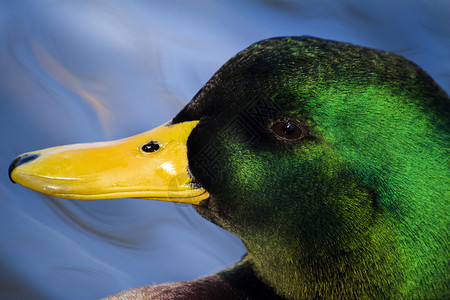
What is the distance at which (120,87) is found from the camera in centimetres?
194

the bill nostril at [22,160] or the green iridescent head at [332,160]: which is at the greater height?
the green iridescent head at [332,160]

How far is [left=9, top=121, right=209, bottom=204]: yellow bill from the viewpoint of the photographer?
951mm

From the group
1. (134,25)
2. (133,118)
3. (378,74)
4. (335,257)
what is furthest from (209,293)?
(134,25)

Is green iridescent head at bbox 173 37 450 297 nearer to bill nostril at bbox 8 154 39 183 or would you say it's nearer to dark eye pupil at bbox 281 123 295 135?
dark eye pupil at bbox 281 123 295 135

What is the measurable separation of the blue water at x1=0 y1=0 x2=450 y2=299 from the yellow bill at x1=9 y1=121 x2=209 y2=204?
75 centimetres

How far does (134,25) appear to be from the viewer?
2.00 m

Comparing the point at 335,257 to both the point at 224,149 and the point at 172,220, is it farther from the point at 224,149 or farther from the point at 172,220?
the point at 172,220

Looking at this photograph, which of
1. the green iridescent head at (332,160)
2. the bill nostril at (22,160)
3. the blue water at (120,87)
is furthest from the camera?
the blue water at (120,87)

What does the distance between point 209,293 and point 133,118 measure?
843 mm

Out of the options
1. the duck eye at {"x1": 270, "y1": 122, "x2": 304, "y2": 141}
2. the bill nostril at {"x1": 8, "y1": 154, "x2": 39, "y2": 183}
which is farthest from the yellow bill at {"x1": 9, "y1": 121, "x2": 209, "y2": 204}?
the duck eye at {"x1": 270, "y1": 122, "x2": 304, "y2": 141}

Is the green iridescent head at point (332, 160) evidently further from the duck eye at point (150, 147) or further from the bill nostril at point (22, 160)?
the bill nostril at point (22, 160)

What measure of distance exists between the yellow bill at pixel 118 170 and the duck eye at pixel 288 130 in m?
0.16

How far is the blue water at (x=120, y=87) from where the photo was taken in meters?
1.70

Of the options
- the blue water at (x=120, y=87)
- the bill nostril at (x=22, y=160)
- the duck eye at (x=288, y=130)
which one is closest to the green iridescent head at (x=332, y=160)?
the duck eye at (x=288, y=130)
